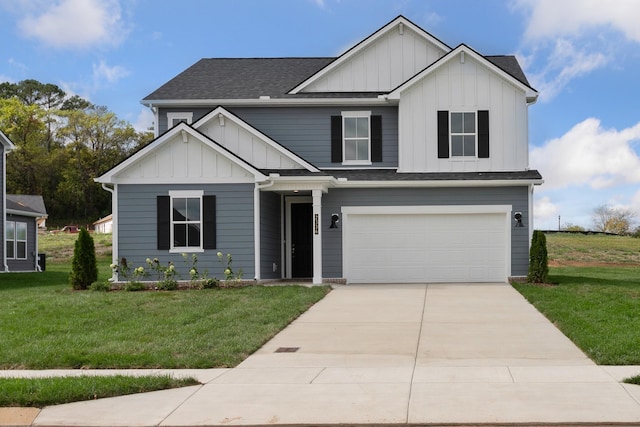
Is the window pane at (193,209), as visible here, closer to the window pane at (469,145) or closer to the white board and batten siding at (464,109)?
the white board and batten siding at (464,109)

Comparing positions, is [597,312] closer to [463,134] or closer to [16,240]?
[463,134]

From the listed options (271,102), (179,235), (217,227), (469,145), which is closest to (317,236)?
(217,227)

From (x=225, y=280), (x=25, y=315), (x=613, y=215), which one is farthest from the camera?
(x=613, y=215)

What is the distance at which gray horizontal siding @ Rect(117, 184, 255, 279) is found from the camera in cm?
A: 2198

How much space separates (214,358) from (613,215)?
66.0 metres

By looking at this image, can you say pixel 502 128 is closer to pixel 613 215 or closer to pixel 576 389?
pixel 576 389

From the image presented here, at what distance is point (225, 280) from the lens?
2175 centimetres

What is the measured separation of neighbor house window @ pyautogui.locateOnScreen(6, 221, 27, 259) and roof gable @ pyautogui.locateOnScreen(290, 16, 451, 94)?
52.9 ft

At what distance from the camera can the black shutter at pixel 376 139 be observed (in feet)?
80.6

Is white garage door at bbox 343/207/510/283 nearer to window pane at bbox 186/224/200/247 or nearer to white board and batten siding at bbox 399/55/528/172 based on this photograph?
white board and batten siding at bbox 399/55/528/172

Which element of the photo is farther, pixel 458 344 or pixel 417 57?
pixel 417 57

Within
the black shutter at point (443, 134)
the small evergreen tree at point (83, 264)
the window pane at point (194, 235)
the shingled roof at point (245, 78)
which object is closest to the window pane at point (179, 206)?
the window pane at point (194, 235)

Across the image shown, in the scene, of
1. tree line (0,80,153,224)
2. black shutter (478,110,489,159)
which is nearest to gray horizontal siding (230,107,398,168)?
black shutter (478,110,489,159)

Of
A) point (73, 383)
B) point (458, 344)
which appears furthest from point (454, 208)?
point (73, 383)
